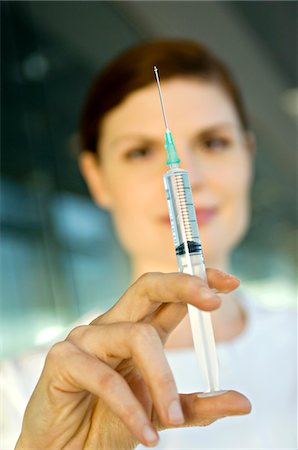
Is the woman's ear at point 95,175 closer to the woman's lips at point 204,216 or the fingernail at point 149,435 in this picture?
the woman's lips at point 204,216

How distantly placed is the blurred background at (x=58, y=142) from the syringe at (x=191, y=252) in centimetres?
143

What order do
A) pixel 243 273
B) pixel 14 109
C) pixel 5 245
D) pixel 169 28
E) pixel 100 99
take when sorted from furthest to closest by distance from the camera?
pixel 243 273 < pixel 169 28 < pixel 14 109 < pixel 5 245 < pixel 100 99

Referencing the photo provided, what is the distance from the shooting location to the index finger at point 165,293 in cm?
59

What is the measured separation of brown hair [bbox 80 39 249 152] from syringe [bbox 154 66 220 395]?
2.06 feet

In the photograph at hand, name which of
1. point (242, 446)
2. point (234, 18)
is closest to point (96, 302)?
point (242, 446)

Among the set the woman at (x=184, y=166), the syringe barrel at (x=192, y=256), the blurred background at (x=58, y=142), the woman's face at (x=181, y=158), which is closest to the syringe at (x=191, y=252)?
the syringe barrel at (x=192, y=256)

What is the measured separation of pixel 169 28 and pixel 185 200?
2373 mm

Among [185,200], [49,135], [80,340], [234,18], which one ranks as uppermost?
[234,18]

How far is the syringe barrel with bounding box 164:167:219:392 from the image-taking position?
656 millimetres

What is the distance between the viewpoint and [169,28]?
2.91 m

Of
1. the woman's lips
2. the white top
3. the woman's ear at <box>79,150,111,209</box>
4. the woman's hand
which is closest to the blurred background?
the woman's ear at <box>79,150,111,209</box>

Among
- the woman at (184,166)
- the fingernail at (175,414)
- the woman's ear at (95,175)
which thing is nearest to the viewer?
the fingernail at (175,414)

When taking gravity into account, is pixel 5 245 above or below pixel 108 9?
below

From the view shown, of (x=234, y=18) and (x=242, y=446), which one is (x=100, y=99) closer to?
(x=242, y=446)
